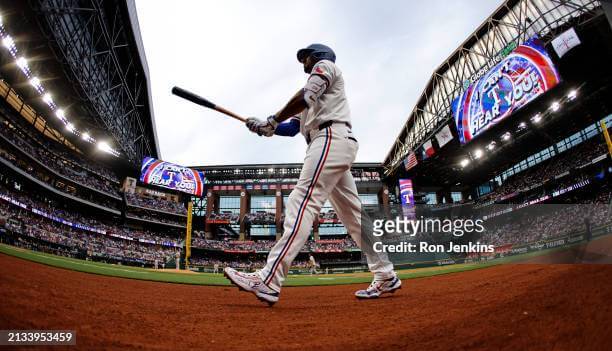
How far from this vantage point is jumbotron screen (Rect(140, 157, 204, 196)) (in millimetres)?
36281

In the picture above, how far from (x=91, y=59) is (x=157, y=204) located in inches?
897

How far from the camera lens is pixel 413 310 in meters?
2.52

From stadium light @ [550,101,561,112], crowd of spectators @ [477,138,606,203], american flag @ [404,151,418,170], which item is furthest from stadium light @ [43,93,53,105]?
crowd of spectators @ [477,138,606,203]

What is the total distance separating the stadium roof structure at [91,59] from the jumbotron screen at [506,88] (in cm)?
2478

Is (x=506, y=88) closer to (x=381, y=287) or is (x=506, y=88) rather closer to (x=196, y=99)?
(x=381, y=287)

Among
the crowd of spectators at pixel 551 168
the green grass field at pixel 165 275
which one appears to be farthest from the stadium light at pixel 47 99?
the crowd of spectators at pixel 551 168

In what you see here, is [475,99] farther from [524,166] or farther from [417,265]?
[524,166]

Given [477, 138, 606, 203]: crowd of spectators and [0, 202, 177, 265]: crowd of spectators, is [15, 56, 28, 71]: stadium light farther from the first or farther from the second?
[477, 138, 606, 203]: crowd of spectators

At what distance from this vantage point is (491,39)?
75.2 feet

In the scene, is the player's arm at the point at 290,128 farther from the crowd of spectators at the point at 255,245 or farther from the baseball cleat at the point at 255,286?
the crowd of spectators at the point at 255,245

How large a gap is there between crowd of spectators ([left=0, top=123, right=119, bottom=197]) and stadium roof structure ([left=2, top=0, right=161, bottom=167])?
8.50 feet

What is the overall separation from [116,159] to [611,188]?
47.2 meters

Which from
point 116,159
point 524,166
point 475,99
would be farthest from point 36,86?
point 524,166

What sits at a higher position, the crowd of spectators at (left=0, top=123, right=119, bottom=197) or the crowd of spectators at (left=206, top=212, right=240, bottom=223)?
the crowd of spectators at (left=0, top=123, right=119, bottom=197)
